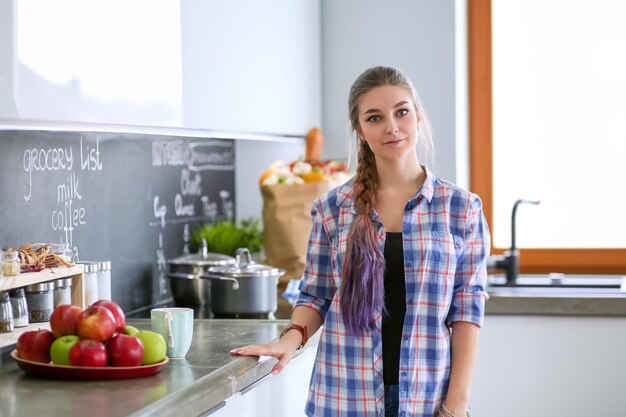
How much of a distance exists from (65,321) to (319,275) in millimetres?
527

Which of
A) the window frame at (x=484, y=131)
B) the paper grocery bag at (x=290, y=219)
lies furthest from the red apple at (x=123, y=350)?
the window frame at (x=484, y=131)

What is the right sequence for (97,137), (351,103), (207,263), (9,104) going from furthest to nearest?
(207,263), (97,137), (351,103), (9,104)

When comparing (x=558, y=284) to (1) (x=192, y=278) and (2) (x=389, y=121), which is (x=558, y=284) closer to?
(1) (x=192, y=278)

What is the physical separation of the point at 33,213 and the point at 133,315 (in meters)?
0.53

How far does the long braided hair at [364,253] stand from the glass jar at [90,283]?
0.63 metres

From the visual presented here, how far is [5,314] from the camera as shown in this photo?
192 centimetres

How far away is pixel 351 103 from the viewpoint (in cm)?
206

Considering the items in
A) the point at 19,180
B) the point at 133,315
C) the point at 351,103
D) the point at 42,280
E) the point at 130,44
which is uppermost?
the point at 130,44

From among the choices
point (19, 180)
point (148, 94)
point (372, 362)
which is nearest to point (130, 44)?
point (148, 94)

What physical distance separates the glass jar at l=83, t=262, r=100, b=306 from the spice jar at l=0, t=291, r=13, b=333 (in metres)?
0.31

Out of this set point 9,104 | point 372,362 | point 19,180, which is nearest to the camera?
point 9,104

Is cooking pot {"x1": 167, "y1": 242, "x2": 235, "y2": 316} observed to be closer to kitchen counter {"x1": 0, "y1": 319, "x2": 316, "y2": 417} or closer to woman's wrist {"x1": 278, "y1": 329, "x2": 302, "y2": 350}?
kitchen counter {"x1": 0, "y1": 319, "x2": 316, "y2": 417}

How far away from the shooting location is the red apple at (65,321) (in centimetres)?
181

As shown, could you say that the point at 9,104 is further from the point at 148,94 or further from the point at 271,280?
the point at 271,280
